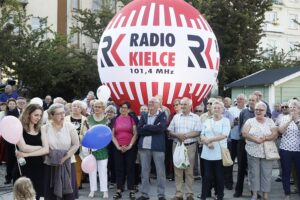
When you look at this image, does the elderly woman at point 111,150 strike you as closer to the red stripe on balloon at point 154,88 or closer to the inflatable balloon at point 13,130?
the red stripe on balloon at point 154,88

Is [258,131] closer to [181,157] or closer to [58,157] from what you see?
[181,157]

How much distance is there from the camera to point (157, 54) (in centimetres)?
1080

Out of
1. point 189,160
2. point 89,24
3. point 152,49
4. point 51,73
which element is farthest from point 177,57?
point 89,24

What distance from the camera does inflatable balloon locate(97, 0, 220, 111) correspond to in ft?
35.6

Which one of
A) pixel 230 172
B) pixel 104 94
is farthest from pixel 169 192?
pixel 104 94

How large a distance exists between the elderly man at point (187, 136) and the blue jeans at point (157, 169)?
0.25 m

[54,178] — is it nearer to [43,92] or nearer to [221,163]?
[221,163]

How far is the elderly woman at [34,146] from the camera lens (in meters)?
6.84

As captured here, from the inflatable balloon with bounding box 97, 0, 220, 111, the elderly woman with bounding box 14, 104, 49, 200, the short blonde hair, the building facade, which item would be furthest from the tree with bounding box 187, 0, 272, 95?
the building facade

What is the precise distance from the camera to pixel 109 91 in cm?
1109

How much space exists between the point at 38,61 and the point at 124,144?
13.7 m

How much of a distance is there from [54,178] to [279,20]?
48.6 m

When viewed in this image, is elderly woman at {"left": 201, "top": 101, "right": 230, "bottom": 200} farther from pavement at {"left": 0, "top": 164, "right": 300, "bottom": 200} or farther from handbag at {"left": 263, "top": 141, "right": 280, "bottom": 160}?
pavement at {"left": 0, "top": 164, "right": 300, "bottom": 200}

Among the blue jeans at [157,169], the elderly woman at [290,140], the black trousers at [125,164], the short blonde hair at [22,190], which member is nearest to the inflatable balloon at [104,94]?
the black trousers at [125,164]
